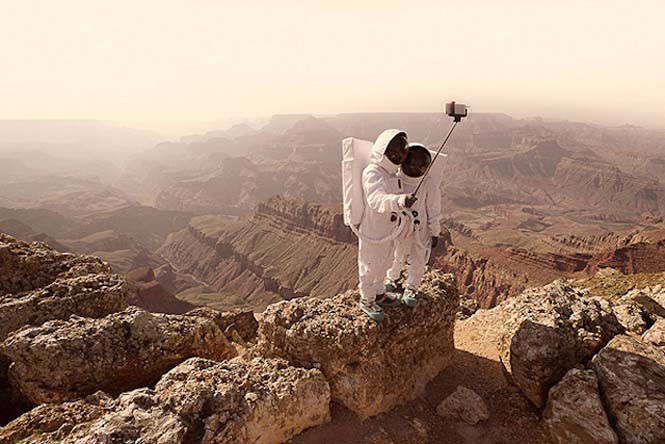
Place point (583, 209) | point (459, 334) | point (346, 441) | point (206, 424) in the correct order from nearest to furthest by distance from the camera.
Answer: point (206, 424)
point (346, 441)
point (459, 334)
point (583, 209)

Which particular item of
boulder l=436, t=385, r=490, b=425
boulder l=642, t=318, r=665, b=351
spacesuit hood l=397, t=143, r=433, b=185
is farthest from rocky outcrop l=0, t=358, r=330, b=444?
boulder l=642, t=318, r=665, b=351

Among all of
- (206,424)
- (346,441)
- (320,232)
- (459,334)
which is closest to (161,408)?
(206,424)

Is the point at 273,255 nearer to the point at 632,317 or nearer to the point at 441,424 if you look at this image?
the point at 632,317

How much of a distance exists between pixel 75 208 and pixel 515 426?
19384 cm

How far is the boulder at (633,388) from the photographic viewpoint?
15.6ft

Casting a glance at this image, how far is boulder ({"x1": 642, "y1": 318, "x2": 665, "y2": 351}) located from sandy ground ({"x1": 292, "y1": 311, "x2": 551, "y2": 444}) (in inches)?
102

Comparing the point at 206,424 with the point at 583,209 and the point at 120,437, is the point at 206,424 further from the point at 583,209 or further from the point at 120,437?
the point at 583,209

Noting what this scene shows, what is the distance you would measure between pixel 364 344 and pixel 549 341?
301 centimetres

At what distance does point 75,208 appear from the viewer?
160125mm

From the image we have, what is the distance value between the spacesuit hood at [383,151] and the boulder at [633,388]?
4332mm

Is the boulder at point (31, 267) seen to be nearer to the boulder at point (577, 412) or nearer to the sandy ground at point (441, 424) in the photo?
the sandy ground at point (441, 424)

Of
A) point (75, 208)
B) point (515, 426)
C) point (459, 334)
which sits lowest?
point (75, 208)

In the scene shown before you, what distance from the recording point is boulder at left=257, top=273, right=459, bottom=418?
5965mm

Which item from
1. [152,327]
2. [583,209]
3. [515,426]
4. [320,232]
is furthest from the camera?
[583,209]
